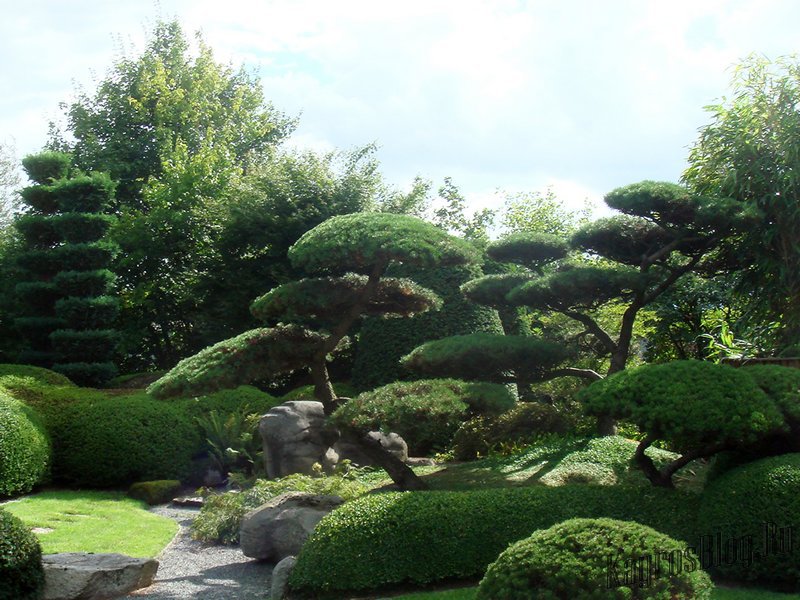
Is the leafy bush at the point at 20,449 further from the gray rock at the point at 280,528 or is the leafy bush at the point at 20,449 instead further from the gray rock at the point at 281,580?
the gray rock at the point at 281,580

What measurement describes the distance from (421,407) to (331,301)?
2387mm

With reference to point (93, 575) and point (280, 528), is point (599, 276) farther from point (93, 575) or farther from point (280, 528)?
point (93, 575)

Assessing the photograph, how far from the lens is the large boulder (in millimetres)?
9930

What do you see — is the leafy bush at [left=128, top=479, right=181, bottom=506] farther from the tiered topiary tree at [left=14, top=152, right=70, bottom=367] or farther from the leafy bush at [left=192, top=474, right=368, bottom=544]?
the tiered topiary tree at [left=14, top=152, right=70, bottom=367]

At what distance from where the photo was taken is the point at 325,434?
10086 mm

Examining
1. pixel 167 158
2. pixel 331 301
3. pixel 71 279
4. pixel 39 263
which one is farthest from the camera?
pixel 167 158

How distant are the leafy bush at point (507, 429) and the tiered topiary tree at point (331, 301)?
2.29 meters

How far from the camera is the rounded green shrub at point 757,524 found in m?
5.76

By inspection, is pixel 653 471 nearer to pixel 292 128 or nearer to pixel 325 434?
pixel 325 434

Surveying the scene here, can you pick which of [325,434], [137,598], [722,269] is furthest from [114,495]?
[722,269]

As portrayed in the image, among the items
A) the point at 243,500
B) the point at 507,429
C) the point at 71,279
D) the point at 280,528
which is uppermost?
the point at 71,279

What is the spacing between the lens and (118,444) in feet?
38.0

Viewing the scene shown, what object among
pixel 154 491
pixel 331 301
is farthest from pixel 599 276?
pixel 154 491

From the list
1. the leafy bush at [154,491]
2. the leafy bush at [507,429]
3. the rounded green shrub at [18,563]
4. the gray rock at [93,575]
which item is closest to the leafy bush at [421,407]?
the gray rock at [93,575]
